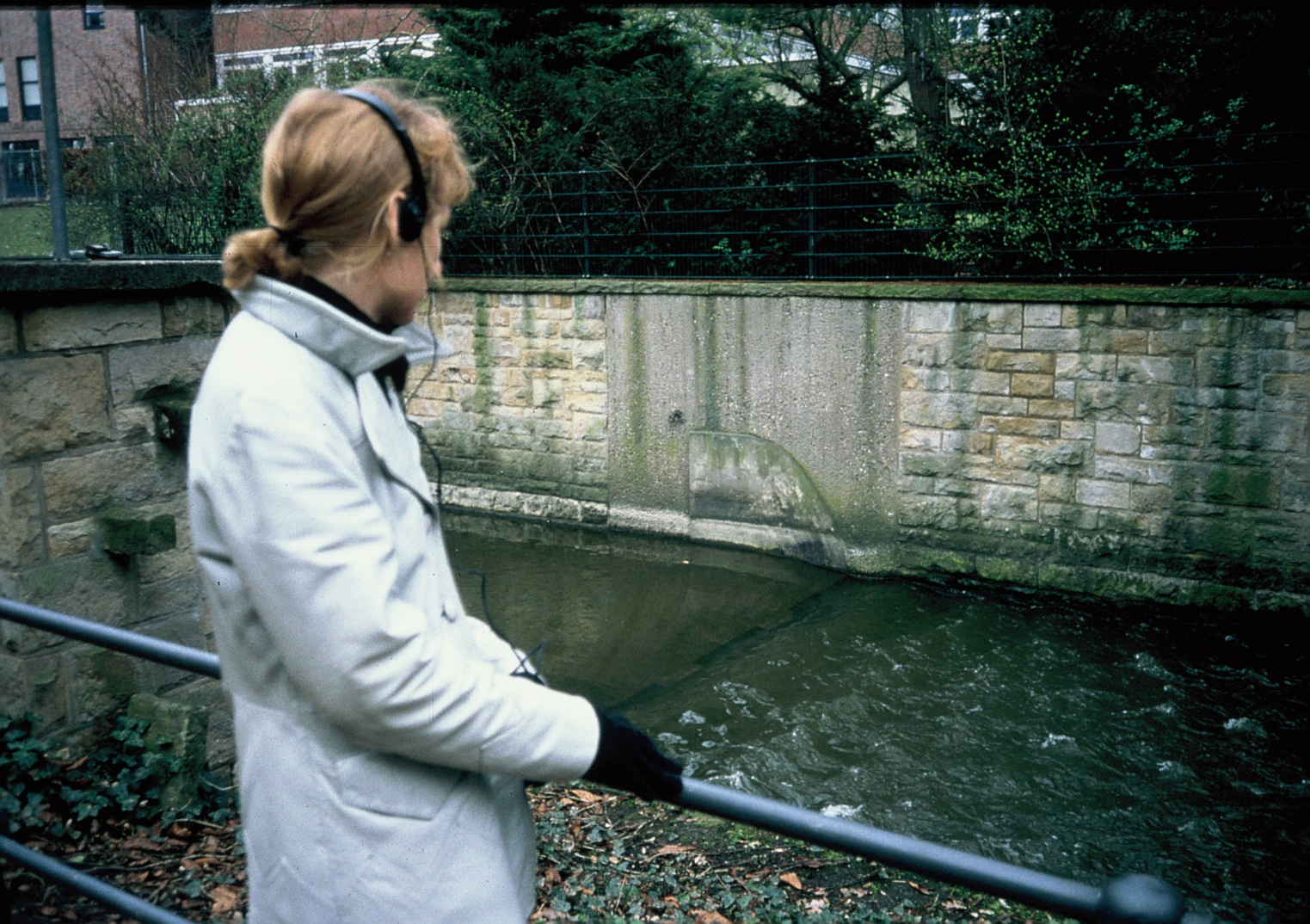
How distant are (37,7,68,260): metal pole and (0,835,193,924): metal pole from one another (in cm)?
257

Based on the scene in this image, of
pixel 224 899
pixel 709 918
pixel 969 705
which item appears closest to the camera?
pixel 224 899

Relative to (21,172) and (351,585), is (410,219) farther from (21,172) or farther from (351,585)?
(21,172)

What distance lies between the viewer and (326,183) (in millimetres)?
1306

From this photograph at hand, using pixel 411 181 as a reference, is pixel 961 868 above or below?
below

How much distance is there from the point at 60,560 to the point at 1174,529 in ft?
23.2

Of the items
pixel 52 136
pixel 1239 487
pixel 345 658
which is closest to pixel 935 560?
pixel 1239 487

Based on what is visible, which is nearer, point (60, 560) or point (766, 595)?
point (60, 560)

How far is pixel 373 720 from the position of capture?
4.00ft

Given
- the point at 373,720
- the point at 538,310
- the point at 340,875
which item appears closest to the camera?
the point at 373,720

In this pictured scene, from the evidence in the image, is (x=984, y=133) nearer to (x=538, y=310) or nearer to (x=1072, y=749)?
(x=538, y=310)

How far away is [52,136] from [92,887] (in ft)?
10.3

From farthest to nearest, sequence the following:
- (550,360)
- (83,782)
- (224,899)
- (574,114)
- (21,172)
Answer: (574,114)
(550,360)
(21,172)
(83,782)
(224,899)

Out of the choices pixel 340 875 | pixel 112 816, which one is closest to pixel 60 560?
pixel 112 816

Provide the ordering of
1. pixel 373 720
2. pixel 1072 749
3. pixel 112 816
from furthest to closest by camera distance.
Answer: pixel 1072 749
pixel 112 816
pixel 373 720
